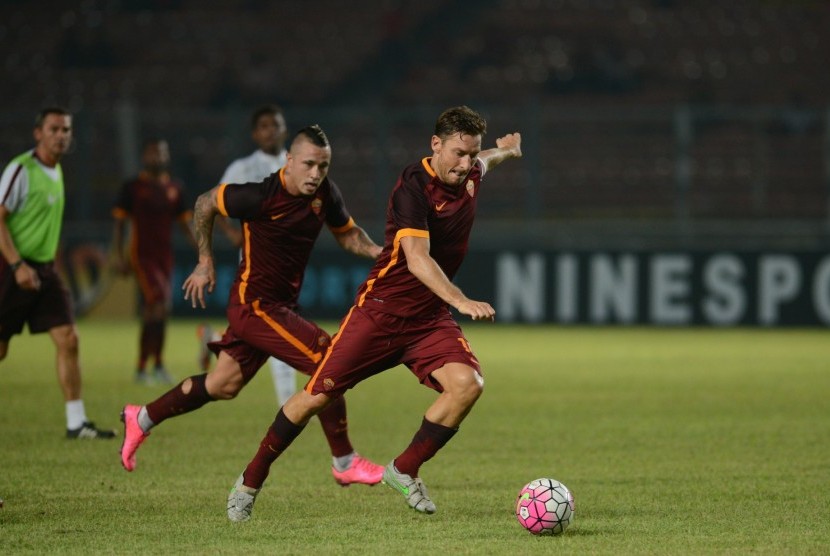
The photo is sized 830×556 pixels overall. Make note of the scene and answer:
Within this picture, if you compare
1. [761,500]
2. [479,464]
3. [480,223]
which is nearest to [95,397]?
[479,464]

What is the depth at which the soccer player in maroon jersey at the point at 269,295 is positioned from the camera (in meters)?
7.18

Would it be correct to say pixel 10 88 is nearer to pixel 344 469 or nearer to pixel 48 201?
pixel 48 201

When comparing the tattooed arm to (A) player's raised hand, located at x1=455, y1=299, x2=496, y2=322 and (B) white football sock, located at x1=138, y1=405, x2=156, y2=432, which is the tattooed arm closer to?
(B) white football sock, located at x1=138, y1=405, x2=156, y2=432

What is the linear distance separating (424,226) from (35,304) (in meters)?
3.82

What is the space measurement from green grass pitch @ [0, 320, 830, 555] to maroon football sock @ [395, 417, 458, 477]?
0.23 meters

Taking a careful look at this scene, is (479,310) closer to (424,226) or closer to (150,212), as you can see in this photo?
(424,226)

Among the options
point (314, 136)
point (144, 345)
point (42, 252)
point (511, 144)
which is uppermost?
point (314, 136)

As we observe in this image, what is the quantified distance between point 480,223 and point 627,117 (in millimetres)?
2749

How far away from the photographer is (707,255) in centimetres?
1997

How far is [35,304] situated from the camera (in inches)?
362

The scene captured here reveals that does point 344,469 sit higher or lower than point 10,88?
lower

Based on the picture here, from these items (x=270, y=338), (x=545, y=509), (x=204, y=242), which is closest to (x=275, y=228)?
(x=204, y=242)

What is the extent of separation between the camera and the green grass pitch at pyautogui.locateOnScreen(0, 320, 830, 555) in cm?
591

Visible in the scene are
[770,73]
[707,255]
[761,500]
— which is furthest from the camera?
[770,73]
